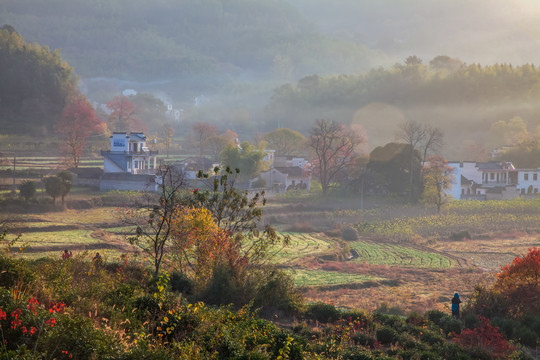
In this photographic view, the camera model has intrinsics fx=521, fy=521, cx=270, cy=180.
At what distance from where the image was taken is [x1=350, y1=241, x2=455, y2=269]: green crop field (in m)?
33.1

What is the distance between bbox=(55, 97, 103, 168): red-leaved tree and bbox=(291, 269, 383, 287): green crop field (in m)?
43.4

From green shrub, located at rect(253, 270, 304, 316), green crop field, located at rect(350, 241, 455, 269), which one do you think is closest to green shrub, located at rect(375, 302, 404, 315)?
green shrub, located at rect(253, 270, 304, 316)

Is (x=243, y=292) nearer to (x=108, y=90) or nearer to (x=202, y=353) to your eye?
(x=202, y=353)

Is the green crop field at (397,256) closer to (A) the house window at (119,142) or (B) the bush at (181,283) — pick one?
(B) the bush at (181,283)

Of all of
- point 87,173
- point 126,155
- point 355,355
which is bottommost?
point 355,355

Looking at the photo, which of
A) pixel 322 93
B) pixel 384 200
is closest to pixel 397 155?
pixel 384 200

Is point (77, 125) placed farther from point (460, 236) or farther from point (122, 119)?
point (460, 236)

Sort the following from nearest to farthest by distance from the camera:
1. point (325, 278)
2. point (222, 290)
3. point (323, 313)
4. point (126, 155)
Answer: point (222, 290) → point (323, 313) → point (325, 278) → point (126, 155)

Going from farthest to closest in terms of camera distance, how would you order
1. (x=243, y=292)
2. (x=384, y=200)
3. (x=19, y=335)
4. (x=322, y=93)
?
(x=322, y=93) → (x=384, y=200) → (x=243, y=292) → (x=19, y=335)

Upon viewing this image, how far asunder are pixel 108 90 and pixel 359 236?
172832 millimetres

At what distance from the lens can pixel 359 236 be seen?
140ft

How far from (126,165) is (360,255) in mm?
29282

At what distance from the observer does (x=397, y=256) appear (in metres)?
35.5

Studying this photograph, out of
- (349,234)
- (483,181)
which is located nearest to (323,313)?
(349,234)
